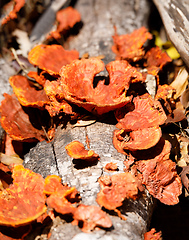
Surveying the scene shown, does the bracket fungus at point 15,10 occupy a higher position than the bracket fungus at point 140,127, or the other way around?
the bracket fungus at point 15,10

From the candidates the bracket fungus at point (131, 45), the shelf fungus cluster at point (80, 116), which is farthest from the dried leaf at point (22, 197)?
the bracket fungus at point (131, 45)

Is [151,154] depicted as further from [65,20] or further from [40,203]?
[65,20]

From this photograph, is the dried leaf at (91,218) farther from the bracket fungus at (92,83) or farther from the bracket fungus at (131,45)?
the bracket fungus at (131,45)

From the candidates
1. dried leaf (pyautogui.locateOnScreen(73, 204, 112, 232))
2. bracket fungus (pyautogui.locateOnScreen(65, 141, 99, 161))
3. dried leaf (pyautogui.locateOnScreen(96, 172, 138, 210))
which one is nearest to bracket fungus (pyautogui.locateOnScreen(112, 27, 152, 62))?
bracket fungus (pyautogui.locateOnScreen(65, 141, 99, 161))

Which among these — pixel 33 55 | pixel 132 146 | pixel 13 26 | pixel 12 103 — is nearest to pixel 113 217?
pixel 132 146

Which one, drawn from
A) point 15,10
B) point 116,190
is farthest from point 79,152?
point 15,10

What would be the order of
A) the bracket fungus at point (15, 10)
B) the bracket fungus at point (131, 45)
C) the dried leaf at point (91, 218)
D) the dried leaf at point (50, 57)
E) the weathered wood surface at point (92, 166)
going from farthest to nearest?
the bracket fungus at point (15, 10), the bracket fungus at point (131, 45), the dried leaf at point (50, 57), the weathered wood surface at point (92, 166), the dried leaf at point (91, 218)
